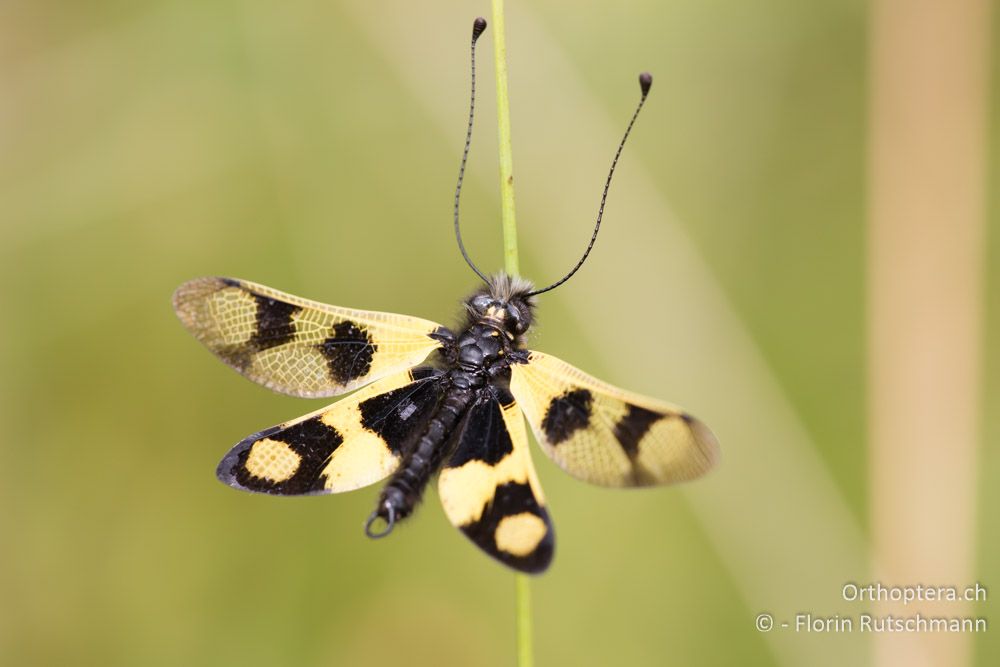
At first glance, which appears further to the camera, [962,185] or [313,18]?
[313,18]

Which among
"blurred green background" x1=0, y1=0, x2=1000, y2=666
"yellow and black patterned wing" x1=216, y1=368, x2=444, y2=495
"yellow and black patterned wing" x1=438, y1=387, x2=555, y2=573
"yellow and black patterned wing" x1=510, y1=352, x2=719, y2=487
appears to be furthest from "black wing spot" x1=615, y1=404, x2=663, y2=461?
"blurred green background" x1=0, y1=0, x2=1000, y2=666

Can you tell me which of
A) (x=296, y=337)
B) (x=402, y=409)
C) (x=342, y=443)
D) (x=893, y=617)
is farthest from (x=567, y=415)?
(x=893, y=617)

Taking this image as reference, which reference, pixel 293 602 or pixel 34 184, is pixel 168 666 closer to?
pixel 293 602

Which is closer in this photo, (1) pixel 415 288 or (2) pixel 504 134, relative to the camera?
(2) pixel 504 134

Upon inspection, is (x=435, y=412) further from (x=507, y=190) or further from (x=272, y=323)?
(x=507, y=190)

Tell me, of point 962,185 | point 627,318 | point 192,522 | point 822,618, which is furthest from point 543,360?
point 962,185

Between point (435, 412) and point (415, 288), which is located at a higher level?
point (415, 288)

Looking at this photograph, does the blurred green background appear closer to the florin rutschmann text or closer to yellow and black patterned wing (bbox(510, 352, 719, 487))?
the florin rutschmann text
